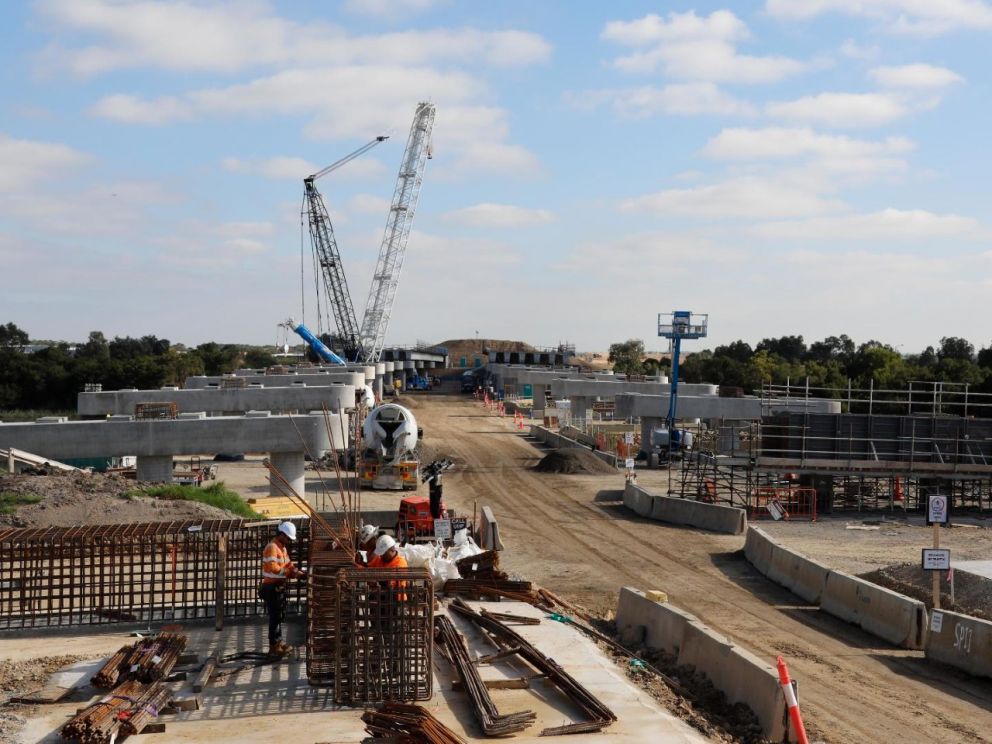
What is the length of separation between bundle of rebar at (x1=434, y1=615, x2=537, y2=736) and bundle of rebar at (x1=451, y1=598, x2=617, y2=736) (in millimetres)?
303

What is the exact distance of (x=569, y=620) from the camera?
15.9 metres

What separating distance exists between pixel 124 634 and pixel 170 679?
268 cm

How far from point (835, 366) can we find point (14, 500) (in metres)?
81.8

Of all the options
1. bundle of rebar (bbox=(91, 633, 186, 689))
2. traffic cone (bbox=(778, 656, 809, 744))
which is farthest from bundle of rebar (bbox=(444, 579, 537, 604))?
traffic cone (bbox=(778, 656, 809, 744))

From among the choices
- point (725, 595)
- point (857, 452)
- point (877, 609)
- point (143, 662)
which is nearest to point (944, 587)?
point (877, 609)

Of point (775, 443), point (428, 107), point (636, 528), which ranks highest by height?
point (428, 107)

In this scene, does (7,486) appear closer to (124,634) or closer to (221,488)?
(221,488)

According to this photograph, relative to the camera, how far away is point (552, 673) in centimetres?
1180

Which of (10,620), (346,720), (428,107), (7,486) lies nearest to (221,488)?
(7,486)

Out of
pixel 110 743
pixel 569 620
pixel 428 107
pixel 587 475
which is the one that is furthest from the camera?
pixel 428 107

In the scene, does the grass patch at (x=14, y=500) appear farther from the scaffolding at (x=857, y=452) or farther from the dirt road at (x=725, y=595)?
the scaffolding at (x=857, y=452)

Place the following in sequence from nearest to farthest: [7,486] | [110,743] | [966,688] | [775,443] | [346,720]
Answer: [110,743] < [346,720] < [966,688] < [7,486] < [775,443]

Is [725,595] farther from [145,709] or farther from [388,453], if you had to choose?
[388,453]

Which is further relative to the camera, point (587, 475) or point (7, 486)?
point (587, 475)
